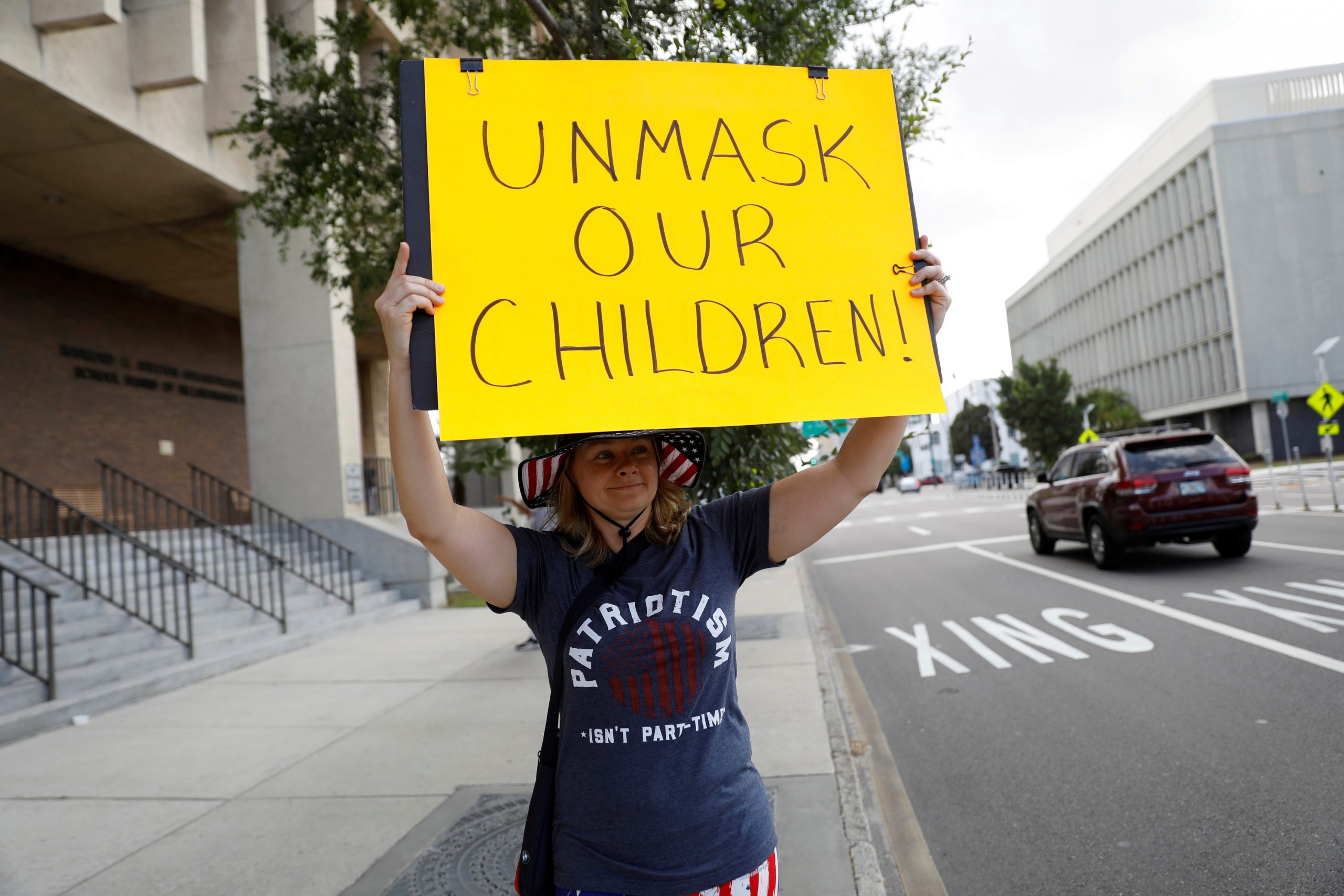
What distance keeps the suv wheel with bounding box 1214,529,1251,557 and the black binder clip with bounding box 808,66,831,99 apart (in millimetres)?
10810

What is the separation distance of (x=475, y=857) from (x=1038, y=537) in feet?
40.4

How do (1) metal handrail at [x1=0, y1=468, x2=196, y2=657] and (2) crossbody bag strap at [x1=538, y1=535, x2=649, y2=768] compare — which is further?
(1) metal handrail at [x1=0, y1=468, x2=196, y2=657]

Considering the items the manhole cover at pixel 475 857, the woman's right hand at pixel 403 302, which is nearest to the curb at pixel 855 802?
the manhole cover at pixel 475 857

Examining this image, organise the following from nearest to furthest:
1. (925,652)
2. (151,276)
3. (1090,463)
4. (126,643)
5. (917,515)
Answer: (925,652)
(126,643)
(1090,463)
(151,276)
(917,515)

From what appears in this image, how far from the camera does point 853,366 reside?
1.90 m

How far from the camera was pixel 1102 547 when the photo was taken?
36.4ft

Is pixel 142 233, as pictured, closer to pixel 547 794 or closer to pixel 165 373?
pixel 165 373

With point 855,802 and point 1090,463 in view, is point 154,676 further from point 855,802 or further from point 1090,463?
point 1090,463

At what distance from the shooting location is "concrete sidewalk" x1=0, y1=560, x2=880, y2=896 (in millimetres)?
3520

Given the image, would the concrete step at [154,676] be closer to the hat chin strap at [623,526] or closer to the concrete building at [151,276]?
the concrete building at [151,276]

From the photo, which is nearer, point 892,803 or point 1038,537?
point 892,803

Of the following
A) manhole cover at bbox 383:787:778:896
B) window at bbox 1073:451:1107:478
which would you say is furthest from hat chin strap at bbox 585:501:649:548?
window at bbox 1073:451:1107:478

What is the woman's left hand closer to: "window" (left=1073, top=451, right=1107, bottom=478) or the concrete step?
the concrete step

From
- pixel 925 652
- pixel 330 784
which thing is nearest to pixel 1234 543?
pixel 925 652
